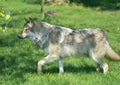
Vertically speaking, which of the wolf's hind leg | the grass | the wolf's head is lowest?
the grass

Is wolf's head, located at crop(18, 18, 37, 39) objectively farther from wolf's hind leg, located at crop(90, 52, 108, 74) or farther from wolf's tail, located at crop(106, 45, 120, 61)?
wolf's tail, located at crop(106, 45, 120, 61)

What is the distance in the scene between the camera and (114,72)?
12.6m

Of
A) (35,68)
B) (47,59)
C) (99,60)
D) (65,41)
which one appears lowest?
(35,68)

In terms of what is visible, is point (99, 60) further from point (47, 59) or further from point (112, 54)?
point (47, 59)

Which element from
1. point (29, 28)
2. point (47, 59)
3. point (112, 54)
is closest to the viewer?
point (47, 59)

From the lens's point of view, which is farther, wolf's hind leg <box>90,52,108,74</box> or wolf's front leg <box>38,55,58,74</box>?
wolf's hind leg <box>90,52,108,74</box>

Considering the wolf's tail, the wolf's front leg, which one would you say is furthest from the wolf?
the wolf's tail

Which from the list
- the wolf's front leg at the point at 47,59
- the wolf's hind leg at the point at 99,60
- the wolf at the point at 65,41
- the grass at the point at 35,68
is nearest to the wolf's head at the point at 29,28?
the wolf at the point at 65,41

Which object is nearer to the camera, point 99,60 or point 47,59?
point 47,59

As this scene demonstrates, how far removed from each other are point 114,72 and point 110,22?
16.5m

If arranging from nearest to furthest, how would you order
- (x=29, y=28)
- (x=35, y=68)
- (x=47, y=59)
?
1. (x=47, y=59)
2. (x=29, y=28)
3. (x=35, y=68)

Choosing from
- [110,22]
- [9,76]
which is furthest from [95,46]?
[110,22]

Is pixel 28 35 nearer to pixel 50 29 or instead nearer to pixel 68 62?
pixel 50 29

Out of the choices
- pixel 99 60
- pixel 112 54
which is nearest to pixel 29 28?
pixel 99 60
